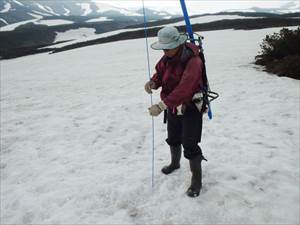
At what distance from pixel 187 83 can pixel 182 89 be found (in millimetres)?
94

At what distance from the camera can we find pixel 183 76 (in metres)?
3.76

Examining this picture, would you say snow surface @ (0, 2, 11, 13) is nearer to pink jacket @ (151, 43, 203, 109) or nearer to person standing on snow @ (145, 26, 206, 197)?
person standing on snow @ (145, 26, 206, 197)

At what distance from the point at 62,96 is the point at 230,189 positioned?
27.9 ft

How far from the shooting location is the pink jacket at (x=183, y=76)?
12.3 feet

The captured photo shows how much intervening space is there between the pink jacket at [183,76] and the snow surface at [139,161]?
1.60 m

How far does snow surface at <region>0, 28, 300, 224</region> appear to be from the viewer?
433cm

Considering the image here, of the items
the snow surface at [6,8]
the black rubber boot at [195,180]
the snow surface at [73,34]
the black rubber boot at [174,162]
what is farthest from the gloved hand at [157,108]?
the snow surface at [6,8]

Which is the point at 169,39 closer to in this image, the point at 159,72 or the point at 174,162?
the point at 159,72

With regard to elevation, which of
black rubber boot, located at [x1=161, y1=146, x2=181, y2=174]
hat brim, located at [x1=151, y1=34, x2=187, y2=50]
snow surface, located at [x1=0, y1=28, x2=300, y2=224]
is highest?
hat brim, located at [x1=151, y1=34, x2=187, y2=50]

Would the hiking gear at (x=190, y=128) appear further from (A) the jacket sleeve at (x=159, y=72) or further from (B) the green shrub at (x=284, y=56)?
(B) the green shrub at (x=284, y=56)

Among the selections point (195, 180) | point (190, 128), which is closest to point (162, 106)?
point (190, 128)

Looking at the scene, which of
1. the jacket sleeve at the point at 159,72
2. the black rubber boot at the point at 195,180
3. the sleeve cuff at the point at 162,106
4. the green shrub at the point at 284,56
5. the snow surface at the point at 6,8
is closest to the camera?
the sleeve cuff at the point at 162,106

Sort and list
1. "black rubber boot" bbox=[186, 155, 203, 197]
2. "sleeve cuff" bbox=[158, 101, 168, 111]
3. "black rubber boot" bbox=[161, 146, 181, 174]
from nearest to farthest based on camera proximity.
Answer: "sleeve cuff" bbox=[158, 101, 168, 111] < "black rubber boot" bbox=[186, 155, 203, 197] < "black rubber boot" bbox=[161, 146, 181, 174]

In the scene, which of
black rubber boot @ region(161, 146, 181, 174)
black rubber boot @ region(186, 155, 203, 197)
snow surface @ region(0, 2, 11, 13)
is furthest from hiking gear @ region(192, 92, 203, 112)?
snow surface @ region(0, 2, 11, 13)
